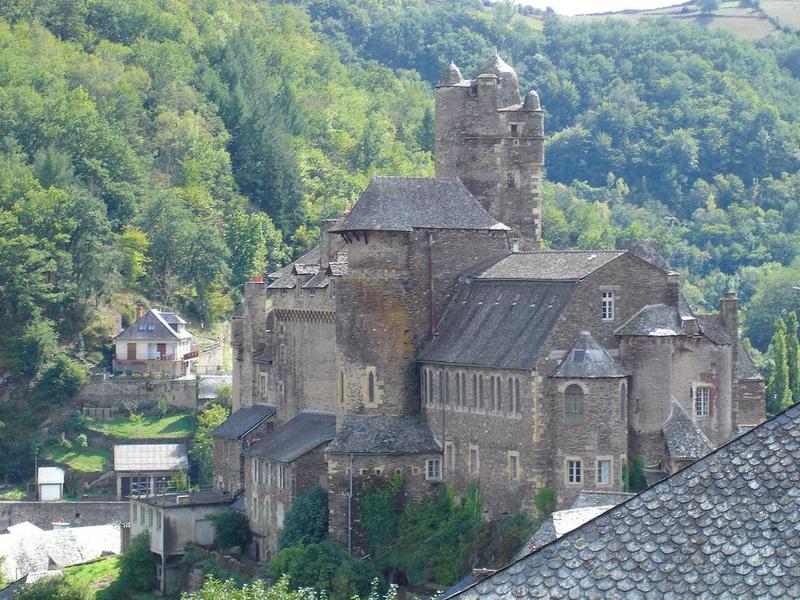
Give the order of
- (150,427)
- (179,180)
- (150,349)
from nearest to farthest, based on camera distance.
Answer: (150,427) < (150,349) < (179,180)

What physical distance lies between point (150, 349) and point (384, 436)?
4635 centimetres

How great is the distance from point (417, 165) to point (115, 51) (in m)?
25.8

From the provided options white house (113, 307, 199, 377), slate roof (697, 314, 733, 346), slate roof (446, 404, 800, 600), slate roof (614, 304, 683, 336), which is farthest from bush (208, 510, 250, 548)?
slate roof (446, 404, 800, 600)

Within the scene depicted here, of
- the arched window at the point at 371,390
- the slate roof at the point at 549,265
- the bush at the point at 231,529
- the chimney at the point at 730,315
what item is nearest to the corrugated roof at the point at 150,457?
the bush at the point at 231,529

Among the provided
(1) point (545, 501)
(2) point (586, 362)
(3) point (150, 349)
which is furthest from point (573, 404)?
(3) point (150, 349)

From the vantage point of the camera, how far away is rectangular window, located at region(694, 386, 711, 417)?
6153 centimetres

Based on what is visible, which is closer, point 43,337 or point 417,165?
point 43,337

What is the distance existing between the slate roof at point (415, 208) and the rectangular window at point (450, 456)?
6.81 metres

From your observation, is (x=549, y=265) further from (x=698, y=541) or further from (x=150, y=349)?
(x=150, y=349)

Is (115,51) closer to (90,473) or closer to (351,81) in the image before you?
(351,81)

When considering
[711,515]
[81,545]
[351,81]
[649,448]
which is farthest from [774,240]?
[711,515]

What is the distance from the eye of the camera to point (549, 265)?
62625 millimetres

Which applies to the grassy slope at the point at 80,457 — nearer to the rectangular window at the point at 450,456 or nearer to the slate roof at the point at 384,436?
the slate roof at the point at 384,436

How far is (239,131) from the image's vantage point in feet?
456
